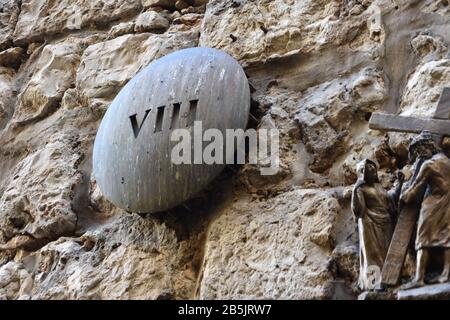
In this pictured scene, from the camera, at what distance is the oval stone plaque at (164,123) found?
9.27 feet

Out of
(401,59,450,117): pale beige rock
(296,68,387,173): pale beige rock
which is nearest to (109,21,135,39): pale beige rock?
(296,68,387,173): pale beige rock

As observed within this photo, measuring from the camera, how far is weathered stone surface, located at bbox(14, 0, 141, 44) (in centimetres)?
397

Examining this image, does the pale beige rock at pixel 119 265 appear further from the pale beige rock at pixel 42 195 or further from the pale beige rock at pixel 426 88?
the pale beige rock at pixel 426 88

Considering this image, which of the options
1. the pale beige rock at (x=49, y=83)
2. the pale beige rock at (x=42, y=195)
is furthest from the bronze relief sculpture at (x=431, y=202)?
the pale beige rock at (x=49, y=83)

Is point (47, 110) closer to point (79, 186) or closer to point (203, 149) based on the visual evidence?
point (79, 186)

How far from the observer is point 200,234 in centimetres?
286

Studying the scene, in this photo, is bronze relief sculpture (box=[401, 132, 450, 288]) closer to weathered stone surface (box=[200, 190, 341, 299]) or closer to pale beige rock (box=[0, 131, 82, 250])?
weathered stone surface (box=[200, 190, 341, 299])

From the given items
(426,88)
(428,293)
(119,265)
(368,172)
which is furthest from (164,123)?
(428,293)

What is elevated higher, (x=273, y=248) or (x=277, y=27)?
(x=277, y=27)

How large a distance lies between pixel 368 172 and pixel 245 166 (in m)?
0.54

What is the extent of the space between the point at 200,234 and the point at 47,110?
1.23m

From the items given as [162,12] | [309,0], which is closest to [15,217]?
[162,12]

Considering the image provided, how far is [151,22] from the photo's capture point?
373cm

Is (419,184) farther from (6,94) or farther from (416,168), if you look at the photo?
(6,94)
